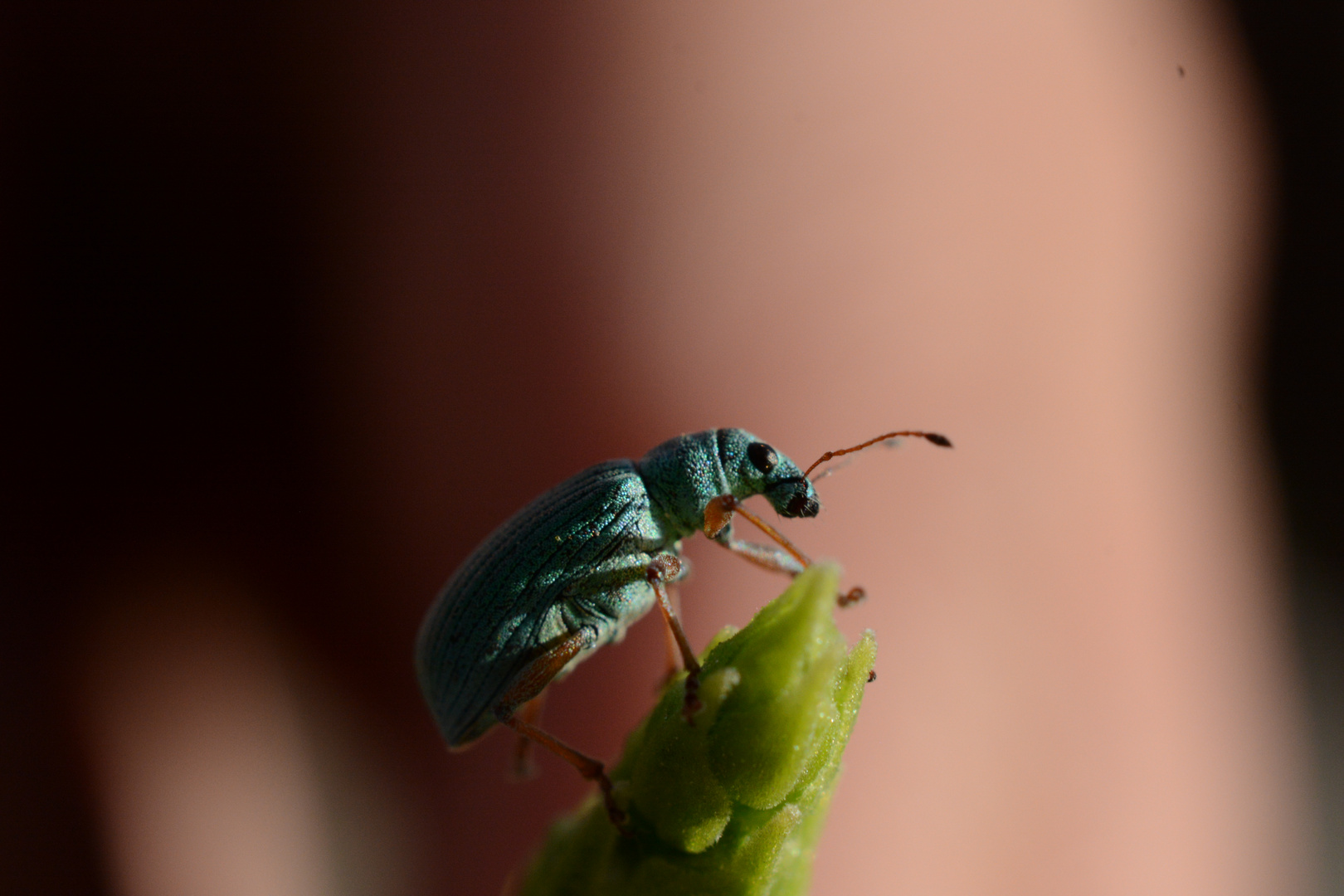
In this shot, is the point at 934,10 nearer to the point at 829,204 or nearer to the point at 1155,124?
the point at 829,204

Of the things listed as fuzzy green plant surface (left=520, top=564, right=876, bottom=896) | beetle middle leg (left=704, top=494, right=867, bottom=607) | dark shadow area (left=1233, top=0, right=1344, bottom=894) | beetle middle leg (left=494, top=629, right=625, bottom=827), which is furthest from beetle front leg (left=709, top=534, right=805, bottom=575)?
dark shadow area (left=1233, top=0, right=1344, bottom=894)

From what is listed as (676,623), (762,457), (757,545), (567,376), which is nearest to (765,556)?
(757,545)

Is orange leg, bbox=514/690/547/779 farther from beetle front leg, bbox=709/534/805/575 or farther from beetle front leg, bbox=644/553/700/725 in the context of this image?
beetle front leg, bbox=709/534/805/575

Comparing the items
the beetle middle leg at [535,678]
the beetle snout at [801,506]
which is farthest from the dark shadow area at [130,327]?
the beetle snout at [801,506]

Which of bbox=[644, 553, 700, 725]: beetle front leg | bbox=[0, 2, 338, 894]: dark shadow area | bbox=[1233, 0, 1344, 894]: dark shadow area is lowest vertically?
bbox=[1233, 0, 1344, 894]: dark shadow area

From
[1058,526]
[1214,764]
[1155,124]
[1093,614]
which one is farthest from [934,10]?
[1214,764]

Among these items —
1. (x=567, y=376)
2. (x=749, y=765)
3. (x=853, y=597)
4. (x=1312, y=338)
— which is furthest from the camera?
(x=1312, y=338)

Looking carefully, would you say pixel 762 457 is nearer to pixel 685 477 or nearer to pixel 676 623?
pixel 685 477
